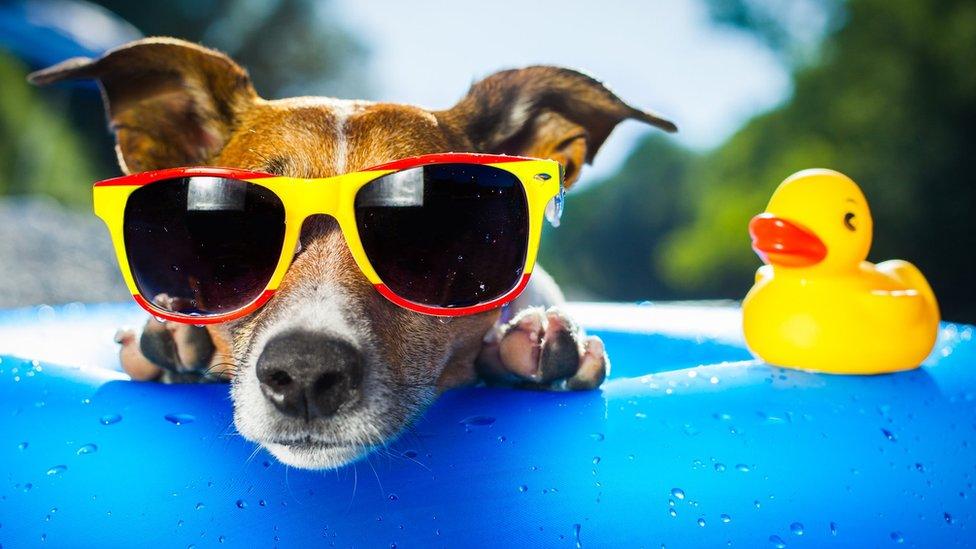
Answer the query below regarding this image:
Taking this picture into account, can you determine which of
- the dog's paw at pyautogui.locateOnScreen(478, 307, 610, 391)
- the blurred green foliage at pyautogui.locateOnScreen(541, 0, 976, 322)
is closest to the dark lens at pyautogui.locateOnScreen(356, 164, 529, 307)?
the dog's paw at pyautogui.locateOnScreen(478, 307, 610, 391)

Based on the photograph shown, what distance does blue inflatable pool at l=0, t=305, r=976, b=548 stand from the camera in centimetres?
124

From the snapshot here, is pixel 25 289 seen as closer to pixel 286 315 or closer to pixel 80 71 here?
pixel 80 71

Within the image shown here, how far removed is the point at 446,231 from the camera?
5.23ft

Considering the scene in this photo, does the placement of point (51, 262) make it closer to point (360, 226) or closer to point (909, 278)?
point (360, 226)

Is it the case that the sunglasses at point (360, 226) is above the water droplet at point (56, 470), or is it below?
above

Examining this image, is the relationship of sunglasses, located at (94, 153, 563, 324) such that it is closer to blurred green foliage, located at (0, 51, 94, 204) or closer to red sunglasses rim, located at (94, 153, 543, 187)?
red sunglasses rim, located at (94, 153, 543, 187)

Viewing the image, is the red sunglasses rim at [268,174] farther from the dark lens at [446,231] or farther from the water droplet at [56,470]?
the water droplet at [56,470]

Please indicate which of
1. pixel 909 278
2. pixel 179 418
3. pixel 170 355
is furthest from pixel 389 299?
pixel 909 278

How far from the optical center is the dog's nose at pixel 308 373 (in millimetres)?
1333

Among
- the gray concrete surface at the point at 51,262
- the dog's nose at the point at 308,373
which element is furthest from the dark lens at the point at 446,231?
the gray concrete surface at the point at 51,262

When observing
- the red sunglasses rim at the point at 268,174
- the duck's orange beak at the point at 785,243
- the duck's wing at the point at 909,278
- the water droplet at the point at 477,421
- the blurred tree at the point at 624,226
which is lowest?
the blurred tree at the point at 624,226

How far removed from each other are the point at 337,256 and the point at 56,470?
64 centimetres

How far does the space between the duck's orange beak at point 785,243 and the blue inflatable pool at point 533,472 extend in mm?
373

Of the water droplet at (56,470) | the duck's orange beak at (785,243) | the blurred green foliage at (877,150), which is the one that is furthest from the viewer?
the blurred green foliage at (877,150)
